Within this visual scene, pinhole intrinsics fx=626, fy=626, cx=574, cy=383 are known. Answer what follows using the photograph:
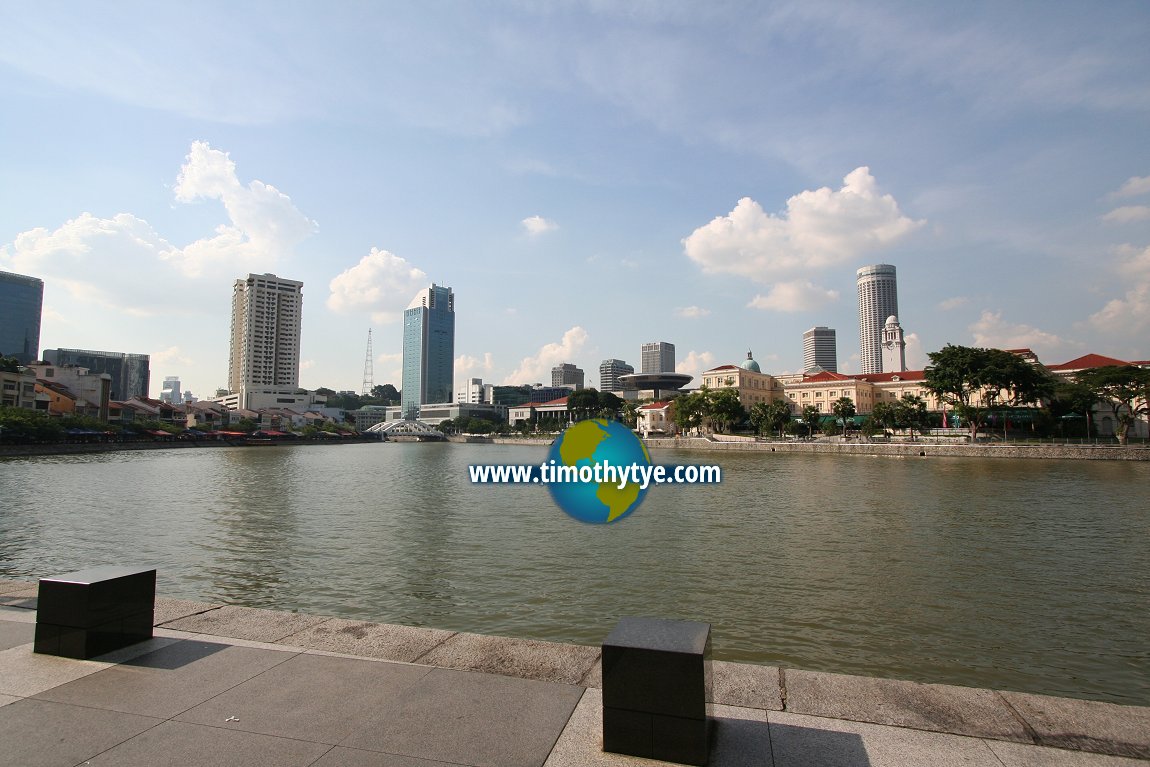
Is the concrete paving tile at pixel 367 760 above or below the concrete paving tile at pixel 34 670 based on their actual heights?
below

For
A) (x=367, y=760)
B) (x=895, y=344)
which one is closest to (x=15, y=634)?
(x=367, y=760)

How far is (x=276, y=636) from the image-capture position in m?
7.32

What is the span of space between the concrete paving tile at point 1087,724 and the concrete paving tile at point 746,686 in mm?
2019

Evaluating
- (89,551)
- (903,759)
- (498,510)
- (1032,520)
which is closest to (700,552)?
(498,510)

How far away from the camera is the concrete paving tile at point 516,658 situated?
627 centimetres

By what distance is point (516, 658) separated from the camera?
6648 millimetres

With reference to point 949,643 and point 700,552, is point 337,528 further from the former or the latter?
point 949,643

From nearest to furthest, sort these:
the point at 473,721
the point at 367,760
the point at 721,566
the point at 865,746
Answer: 1. the point at 367,760
2. the point at 865,746
3. the point at 473,721
4. the point at 721,566

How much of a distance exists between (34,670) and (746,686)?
22.2ft

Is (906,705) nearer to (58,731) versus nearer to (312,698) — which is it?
(312,698)

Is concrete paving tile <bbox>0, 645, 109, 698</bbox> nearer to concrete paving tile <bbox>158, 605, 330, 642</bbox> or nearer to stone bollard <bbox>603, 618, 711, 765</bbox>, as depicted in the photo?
concrete paving tile <bbox>158, 605, 330, 642</bbox>

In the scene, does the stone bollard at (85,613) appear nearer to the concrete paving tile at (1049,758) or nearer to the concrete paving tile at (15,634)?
the concrete paving tile at (15,634)

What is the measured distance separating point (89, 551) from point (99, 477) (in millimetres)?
31559

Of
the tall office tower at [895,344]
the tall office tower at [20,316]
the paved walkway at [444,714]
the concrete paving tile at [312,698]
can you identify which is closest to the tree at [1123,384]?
the paved walkway at [444,714]
